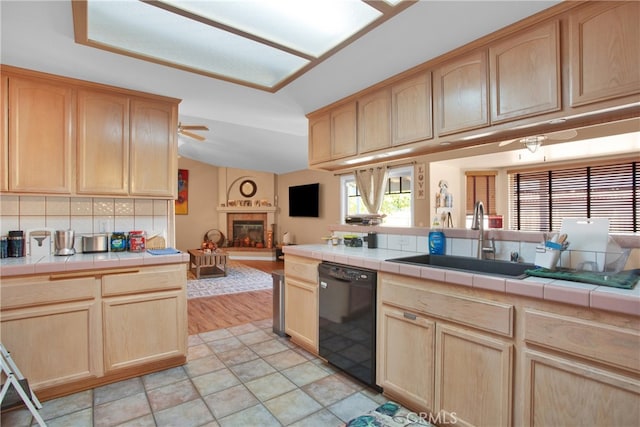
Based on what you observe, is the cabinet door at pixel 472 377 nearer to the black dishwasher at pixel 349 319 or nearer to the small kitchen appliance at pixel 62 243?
the black dishwasher at pixel 349 319

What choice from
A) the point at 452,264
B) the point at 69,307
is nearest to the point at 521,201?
the point at 452,264

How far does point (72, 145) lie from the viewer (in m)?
2.45

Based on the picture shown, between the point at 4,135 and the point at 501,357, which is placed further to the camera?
the point at 4,135

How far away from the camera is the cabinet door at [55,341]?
1.96 m

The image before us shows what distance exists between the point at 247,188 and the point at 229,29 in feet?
23.6

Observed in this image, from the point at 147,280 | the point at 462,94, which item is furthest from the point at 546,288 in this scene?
the point at 147,280

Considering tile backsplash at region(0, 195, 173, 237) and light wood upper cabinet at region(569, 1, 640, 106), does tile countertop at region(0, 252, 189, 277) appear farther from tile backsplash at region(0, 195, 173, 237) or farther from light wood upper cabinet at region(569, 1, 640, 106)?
light wood upper cabinet at region(569, 1, 640, 106)

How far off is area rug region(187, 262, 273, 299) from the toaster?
220 cm

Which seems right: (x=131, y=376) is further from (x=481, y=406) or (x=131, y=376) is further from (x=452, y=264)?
(x=452, y=264)

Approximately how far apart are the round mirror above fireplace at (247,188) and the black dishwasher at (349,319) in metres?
6.69

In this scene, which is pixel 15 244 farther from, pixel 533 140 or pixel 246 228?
pixel 246 228

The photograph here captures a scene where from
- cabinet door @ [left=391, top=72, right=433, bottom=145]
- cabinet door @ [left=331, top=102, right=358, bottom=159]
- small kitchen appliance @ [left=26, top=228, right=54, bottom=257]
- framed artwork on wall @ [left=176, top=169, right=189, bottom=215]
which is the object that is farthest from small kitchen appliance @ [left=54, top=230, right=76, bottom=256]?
framed artwork on wall @ [left=176, top=169, right=189, bottom=215]

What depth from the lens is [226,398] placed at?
6.82ft

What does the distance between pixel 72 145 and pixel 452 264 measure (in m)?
3.07
